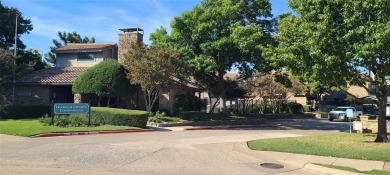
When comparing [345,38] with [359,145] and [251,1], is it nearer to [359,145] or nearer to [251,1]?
[359,145]

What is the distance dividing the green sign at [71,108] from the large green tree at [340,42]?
1080 centimetres

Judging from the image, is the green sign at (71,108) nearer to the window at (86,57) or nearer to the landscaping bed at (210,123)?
the landscaping bed at (210,123)

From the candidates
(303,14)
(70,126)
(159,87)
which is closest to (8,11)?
(159,87)

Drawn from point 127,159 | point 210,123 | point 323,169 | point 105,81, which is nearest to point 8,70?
point 105,81

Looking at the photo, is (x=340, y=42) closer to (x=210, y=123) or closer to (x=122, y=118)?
(x=122, y=118)

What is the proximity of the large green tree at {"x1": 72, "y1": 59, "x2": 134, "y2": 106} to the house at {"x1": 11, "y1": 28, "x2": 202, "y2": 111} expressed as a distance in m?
2.09

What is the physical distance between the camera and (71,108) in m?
22.5

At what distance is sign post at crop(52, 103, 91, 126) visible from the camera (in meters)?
22.2

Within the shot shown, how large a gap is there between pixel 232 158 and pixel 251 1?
20.0 m

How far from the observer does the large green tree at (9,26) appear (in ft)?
141

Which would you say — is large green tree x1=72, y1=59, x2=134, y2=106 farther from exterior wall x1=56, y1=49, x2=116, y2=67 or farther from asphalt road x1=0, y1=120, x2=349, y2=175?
asphalt road x1=0, y1=120, x2=349, y2=175

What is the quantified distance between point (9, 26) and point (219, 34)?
25.2 m

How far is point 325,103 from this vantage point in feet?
204

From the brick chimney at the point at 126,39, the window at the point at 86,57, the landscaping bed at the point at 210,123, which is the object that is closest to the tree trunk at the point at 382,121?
the landscaping bed at the point at 210,123
